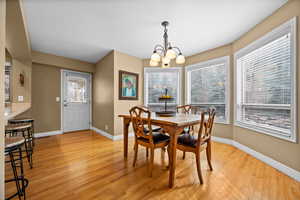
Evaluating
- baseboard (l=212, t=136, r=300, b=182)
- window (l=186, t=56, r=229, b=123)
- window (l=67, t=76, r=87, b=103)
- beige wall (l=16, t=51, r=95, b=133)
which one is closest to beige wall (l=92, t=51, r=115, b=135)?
window (l=67, t=76, r=87, b=103)

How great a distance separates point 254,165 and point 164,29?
9.27 feet

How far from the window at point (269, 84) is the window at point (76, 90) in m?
4.60

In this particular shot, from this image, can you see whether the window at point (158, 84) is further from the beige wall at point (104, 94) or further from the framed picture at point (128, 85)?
the beige wall at point (104, 94)

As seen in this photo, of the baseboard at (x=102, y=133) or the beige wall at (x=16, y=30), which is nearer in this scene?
the beige wall at (x=16, y=30)

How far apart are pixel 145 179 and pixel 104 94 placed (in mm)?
2788

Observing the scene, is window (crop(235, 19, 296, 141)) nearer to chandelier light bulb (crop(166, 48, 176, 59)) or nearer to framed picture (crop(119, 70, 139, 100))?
chandelier light bulb (crop(166, 48, 176, 59))

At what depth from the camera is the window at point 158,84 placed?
3.84 m

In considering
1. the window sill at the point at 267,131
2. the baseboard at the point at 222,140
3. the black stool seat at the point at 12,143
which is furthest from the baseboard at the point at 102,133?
the window sill at the point at 267,131

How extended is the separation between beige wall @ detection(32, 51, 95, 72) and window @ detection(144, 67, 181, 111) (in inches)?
81.5

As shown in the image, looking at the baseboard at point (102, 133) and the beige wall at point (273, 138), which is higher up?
the beige wall at point (273, 138)

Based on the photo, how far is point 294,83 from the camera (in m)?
1.66

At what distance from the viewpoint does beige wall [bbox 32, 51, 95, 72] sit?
336 cm

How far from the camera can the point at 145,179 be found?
164 cm

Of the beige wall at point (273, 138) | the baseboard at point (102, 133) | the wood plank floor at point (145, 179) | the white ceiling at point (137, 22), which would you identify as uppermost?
the white ceiling at point (137, 22)
